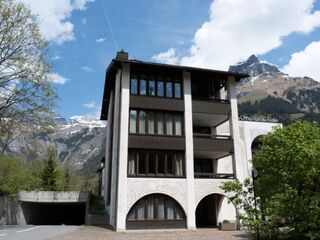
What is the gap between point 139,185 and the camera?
82.6 feet

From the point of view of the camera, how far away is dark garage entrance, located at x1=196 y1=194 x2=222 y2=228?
98.6 ft

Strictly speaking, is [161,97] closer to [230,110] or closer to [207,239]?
[230,110]

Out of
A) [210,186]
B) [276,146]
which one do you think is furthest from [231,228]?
[276,146]

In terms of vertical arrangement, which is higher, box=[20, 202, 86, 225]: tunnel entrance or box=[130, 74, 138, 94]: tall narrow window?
box=[130, 74, 138, 94]: tall narrow window

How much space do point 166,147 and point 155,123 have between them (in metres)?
2.13

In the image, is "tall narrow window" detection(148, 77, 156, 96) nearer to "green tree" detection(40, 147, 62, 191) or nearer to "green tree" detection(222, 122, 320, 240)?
"green tree" detection(222, 122, 320, 240)

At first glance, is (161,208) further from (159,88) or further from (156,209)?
(159,88)

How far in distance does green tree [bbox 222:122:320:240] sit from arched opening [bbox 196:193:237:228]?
1086cm

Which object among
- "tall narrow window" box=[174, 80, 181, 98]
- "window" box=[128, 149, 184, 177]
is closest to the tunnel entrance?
"window" box=[128, 149, 184, 177]

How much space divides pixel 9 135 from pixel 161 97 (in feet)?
39.2

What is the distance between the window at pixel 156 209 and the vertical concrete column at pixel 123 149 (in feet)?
2.57

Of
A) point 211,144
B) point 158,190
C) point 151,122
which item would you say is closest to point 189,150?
point 211,144

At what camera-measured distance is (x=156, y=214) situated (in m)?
25.2

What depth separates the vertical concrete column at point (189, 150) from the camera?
25719 millimetres
